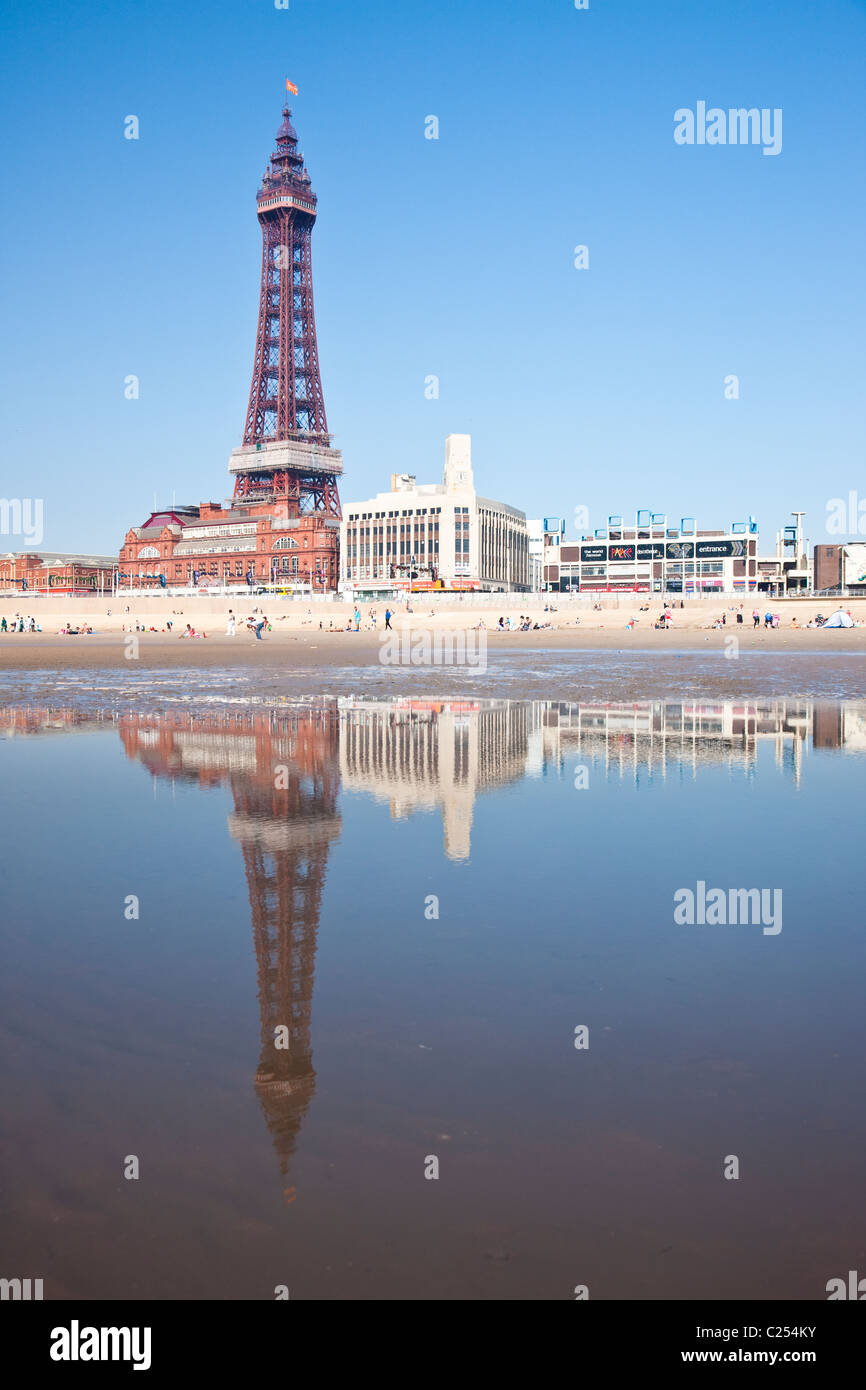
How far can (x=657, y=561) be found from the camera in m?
142

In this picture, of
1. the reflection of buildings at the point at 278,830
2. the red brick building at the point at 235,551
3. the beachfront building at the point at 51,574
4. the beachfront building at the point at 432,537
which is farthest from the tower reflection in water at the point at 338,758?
the beachfront building at the point at 51,574

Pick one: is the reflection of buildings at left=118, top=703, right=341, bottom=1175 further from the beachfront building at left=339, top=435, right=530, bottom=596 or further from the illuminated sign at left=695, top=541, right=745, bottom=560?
the illuminated sign at left=695, top=541, right=745, bottom=560

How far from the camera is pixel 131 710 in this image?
16375mm

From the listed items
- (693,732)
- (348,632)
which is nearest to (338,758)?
(693,732)

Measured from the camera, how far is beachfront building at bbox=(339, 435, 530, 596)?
423 ft

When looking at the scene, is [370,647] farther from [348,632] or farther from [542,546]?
[542,546]

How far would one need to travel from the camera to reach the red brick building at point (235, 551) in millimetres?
135375

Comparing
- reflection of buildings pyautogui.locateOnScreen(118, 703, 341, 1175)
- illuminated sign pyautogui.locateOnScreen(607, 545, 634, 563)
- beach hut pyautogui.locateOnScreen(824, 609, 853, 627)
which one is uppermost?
illuminated sign pyautogui.locateOnScreen(607, 545, 634, 563)

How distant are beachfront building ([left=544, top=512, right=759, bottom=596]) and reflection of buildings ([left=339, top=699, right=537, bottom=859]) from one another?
12272cm

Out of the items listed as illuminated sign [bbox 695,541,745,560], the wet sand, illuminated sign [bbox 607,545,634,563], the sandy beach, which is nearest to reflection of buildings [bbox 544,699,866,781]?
the wet sand

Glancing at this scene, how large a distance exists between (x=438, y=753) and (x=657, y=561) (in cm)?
13604

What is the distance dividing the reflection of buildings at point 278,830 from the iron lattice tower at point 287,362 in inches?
5092

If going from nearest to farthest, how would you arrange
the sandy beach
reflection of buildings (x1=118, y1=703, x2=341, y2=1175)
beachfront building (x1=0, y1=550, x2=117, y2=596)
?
reflection of buildings (x1=118, y1=703, x2=341, y2=1175)
the sandy beach
beachfront building (x1=0, y1=550, x2=117, y2=596)
